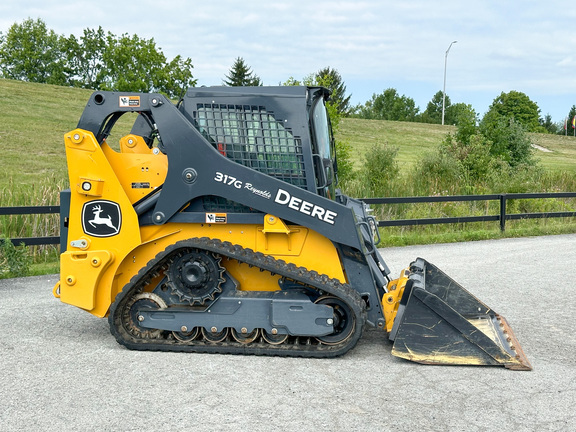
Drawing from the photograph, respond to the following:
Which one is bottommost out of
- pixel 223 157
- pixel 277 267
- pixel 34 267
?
pixel 34 267

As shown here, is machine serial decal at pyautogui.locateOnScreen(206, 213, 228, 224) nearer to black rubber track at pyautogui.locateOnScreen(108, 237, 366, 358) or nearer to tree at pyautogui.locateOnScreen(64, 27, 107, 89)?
black rubber track at pyautogui.locateOnScreen(108, 237, 366, 358)

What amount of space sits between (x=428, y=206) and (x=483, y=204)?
178 centimetres

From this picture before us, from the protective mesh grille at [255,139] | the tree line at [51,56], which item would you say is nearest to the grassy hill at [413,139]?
the tree line at [51,56]

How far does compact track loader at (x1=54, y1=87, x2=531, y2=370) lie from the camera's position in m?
5.34

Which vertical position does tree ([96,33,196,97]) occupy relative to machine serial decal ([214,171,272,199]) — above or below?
above

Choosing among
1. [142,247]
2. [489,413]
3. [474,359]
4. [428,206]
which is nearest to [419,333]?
[474,359]

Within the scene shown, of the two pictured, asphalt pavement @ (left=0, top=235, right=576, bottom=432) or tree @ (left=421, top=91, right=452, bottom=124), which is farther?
tree @ (left=421, top=91, right=452, bottom=124)

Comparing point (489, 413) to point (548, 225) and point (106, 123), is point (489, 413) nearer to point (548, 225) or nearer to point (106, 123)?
point (106, 123)

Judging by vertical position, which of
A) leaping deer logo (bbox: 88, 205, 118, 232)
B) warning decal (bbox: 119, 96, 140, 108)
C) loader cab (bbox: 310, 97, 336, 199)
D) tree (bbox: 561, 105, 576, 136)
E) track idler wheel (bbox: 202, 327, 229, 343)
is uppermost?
tree (bbox: 561, 105, 576, 136)

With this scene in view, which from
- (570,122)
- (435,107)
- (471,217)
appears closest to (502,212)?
(471,217)

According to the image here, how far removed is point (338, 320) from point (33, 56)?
67.7 m

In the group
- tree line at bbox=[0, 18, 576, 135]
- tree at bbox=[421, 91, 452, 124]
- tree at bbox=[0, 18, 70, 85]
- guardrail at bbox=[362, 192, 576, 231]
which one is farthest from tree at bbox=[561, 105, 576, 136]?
guardrail at bbox=[362, 192, 576, 231]

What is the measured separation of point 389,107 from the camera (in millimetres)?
90875

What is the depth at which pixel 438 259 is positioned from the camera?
1030cm
